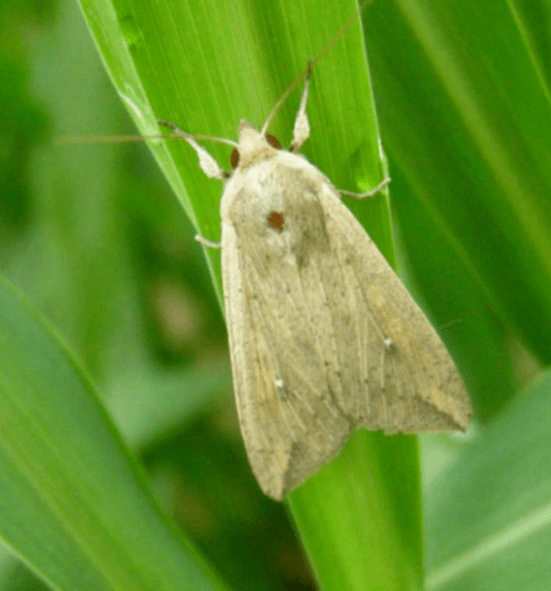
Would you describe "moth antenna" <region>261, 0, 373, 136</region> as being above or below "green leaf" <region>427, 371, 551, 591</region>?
above

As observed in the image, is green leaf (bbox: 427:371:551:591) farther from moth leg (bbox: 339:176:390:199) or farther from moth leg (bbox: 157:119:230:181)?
moth leg (bbox: 157:119:230:181)

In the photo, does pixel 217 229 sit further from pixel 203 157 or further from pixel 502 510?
pixel 502 510

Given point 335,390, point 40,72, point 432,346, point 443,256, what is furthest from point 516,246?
point 40,72

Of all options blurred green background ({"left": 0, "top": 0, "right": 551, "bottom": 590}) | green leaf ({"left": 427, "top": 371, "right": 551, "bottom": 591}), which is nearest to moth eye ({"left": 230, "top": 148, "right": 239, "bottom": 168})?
blurred green background ({"left": 0, "top": 0, "right": 551, "bottom": 590})

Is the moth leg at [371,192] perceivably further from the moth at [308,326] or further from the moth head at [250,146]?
the moth head at [250,146]

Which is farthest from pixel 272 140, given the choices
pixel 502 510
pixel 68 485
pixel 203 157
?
pixel 502 510

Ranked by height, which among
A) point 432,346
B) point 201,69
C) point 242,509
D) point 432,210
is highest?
point 201,69

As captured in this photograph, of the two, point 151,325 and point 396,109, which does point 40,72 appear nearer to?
point 151,325
